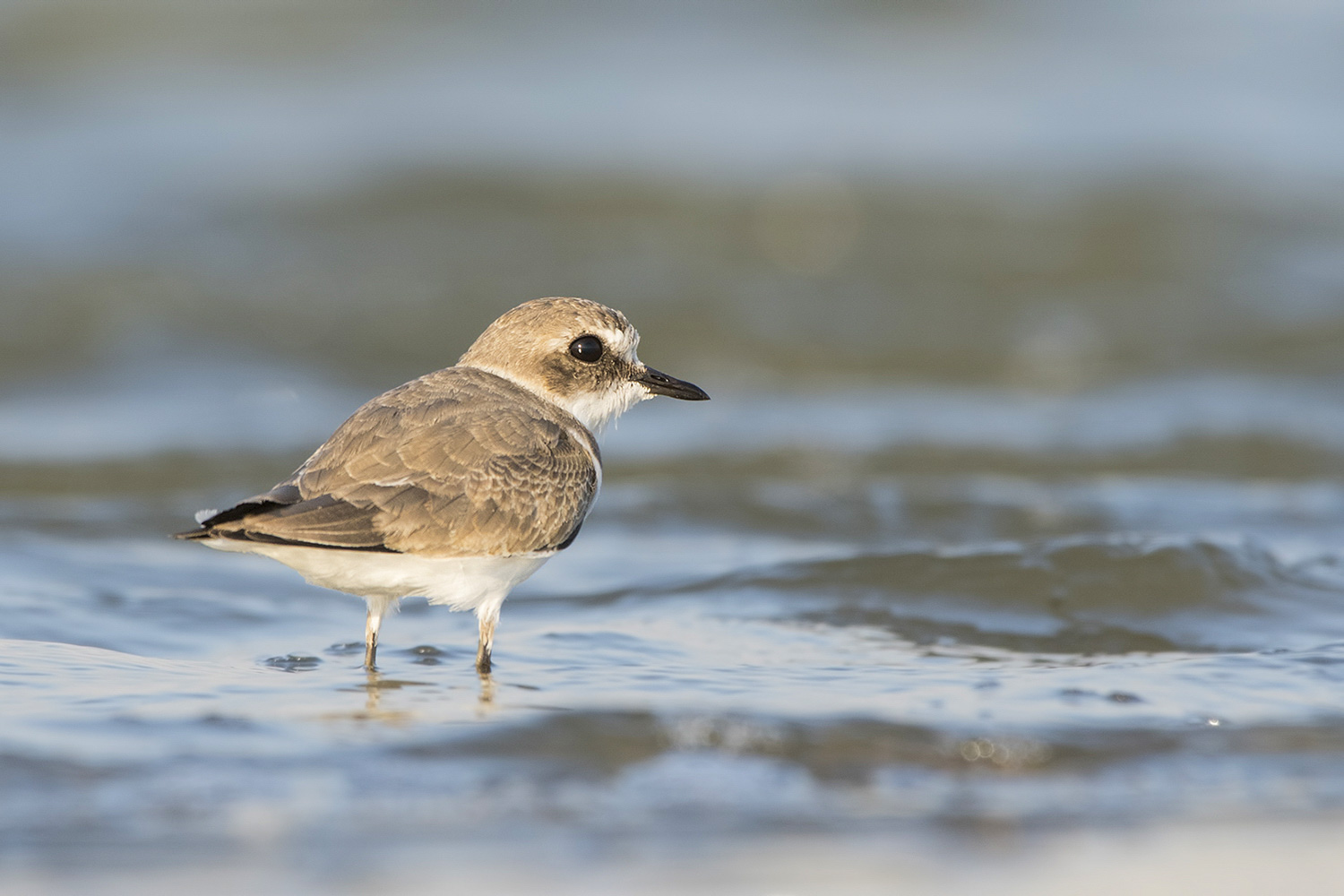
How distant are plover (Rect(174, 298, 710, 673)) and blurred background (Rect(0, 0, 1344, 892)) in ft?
1.50

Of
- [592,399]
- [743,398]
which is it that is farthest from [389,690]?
[743,398]

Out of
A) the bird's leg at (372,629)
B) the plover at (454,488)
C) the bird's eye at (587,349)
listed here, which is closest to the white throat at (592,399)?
the plover at (454,488)

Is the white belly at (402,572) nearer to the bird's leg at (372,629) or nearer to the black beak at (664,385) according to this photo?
the bird's leg at (372,629)

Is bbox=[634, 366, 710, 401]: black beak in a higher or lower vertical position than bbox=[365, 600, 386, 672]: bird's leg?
higher

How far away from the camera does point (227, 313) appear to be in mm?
15305

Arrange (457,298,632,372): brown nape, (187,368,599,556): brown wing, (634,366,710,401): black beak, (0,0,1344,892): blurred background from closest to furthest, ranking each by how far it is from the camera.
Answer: (0,0,1344,892): blurred background
(187,368,599,556): brown wing
(457,298,632,372): brown nape
(634,366,710,401): black beak

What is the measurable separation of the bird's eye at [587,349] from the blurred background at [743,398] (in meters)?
1.31

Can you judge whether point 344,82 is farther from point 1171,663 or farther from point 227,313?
point 1171,663

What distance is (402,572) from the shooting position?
5953mm

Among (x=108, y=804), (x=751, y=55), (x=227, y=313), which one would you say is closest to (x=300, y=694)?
(x=108, y=804)

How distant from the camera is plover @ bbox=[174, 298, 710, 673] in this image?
18.9 feet

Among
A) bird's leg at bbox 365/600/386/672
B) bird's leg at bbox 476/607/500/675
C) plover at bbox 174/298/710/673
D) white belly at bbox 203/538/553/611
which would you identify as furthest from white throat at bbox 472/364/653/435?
bird's leg at bbox 365/600/386/672

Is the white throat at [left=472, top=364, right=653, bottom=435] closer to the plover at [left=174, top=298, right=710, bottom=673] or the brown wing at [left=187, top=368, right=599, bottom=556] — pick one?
the plover at [left=174, top=298, right=710, bottom=673]

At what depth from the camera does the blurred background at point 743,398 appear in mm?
5105
